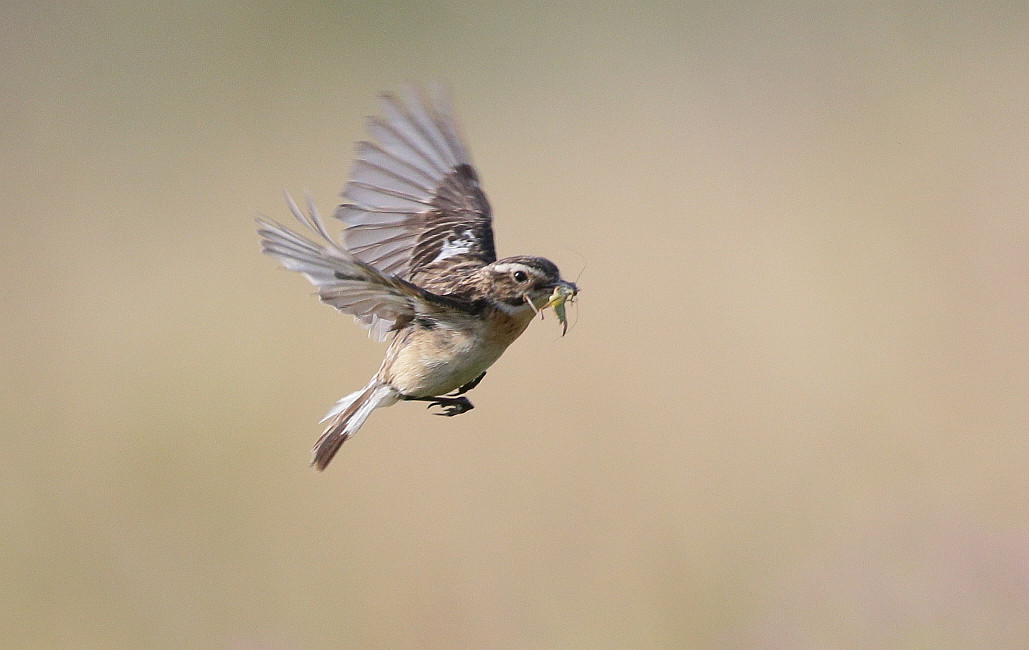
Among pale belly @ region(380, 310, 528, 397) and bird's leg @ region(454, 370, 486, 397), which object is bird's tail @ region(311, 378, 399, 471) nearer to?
pale belly @ region(380, 310, 528, 397)

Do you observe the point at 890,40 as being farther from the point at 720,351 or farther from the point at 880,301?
the point at 720,351

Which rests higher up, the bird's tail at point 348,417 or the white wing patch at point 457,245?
the white wing patch at point 457,245

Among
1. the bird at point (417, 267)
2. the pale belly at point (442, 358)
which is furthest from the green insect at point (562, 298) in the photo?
the pale belly at point (442, 358)

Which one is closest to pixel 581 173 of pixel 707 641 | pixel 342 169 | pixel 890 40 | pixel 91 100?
pixel 342 169

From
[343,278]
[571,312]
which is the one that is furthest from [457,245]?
[571,312]

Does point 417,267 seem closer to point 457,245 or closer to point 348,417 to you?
point 457,245

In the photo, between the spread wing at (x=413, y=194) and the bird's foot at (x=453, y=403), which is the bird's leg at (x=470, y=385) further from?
the spread wing at (x=413, y=194)

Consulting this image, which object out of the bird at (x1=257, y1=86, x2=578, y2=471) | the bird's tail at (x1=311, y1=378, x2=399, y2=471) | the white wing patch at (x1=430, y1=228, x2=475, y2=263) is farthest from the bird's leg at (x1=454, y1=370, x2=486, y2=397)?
the white wing patch at (x1=430, y1=228, x2=475, y2=263)
